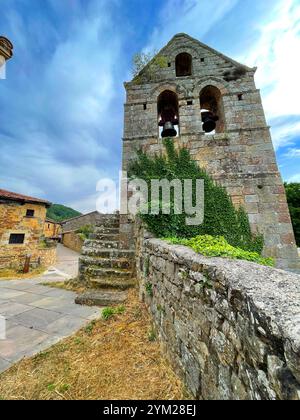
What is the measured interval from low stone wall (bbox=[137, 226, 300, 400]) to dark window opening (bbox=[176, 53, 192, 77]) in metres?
8.46

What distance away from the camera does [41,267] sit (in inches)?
523

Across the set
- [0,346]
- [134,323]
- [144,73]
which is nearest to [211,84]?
[144,73]

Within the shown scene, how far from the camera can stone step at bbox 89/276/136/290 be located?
430 cm

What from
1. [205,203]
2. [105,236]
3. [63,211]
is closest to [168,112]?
[205,203]

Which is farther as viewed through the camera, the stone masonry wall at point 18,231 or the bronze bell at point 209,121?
the stone masonry wall at point 18,231

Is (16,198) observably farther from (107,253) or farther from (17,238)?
(107,253)

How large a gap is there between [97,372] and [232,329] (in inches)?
67.1

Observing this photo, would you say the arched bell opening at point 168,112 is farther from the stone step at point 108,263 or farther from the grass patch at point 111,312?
the grass patch at point 111,312

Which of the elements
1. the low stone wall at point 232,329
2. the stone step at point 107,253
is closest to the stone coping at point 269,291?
the low stone wall at point 232,329

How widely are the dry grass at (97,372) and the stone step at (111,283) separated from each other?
1424 mm

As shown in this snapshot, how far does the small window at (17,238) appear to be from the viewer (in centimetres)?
1228

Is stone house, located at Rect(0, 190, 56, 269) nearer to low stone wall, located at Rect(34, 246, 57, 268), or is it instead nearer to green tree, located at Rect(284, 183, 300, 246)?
low stone wall, located at Rect(34, 246, 57, 268)

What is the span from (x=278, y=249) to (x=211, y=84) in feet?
19.7

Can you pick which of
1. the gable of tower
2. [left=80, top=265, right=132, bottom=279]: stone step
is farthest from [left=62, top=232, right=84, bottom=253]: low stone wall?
the gable of tower
